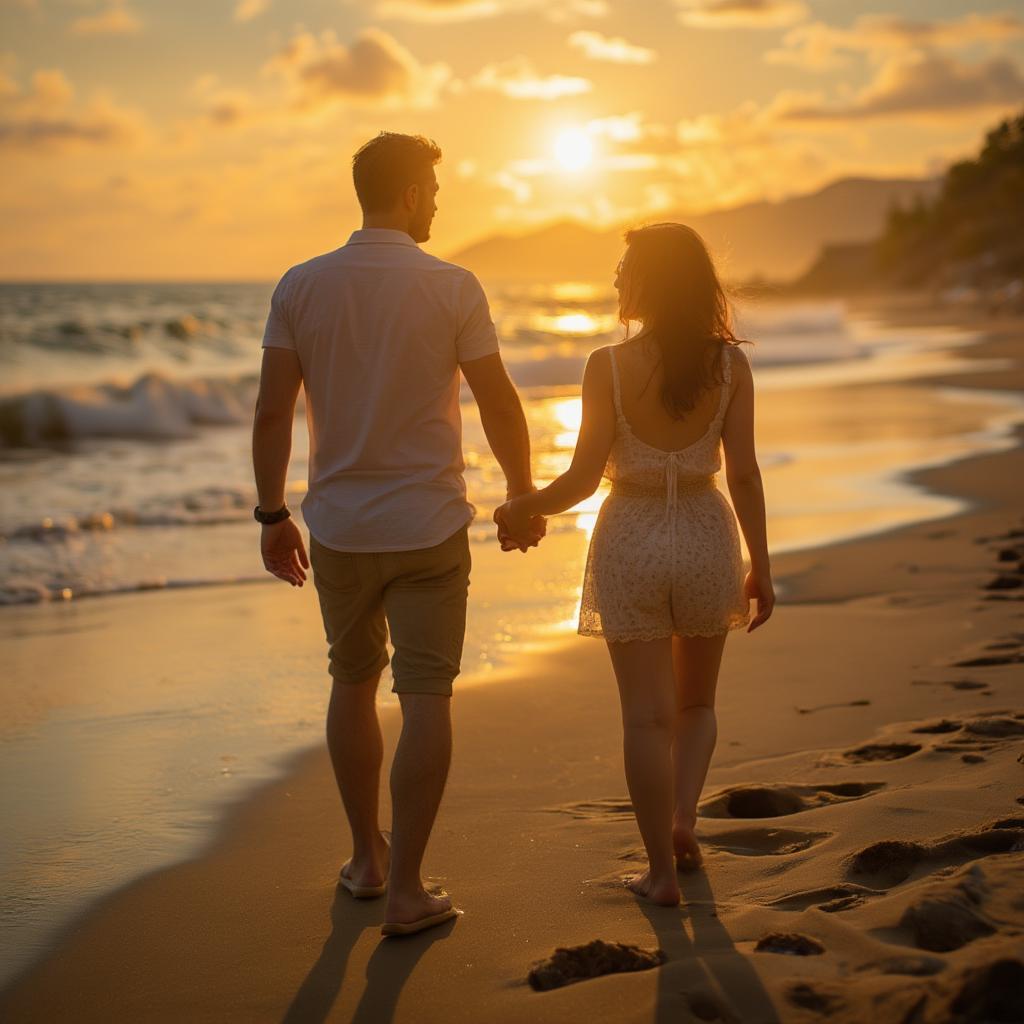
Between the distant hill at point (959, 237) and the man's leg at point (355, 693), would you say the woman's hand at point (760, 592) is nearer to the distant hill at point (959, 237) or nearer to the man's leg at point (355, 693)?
the man's leg at point (355, 693)

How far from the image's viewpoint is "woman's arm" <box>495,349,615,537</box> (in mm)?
Answer: 3510

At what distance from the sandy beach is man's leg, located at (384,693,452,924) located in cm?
15

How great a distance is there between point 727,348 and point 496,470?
1000 centimetres

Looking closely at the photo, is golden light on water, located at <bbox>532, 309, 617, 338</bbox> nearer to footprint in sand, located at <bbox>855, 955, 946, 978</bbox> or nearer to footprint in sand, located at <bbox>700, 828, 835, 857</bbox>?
footprint in sand, located at <bbox>700, 828, 835, 857</bbox>

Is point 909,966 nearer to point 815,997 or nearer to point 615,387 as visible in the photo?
point 815,997

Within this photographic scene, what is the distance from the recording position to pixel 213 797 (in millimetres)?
4480

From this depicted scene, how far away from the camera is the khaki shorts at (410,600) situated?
11.5 feet

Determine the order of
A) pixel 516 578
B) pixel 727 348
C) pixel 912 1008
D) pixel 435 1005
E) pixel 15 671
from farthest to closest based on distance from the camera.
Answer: pixel 516 578, pixel 15 671, pixel 727 348, pixel 435 1005, pixel 912 1008

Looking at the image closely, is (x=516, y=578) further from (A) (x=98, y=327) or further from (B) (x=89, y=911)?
(A) (x=98, y=327)

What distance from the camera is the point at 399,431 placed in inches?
137

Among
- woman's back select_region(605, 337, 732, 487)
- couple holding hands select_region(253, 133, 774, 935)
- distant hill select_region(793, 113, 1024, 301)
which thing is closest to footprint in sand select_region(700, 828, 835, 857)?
couple holding hands select_region(253, 133, 774, 935)

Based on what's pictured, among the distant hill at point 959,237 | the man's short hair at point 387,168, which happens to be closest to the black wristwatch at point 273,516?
the man's short hair at point 387,168

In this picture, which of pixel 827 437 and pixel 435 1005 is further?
pixel 827 437

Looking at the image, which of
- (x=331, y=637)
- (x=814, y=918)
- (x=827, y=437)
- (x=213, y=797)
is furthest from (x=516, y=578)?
(x=827, y=437)
